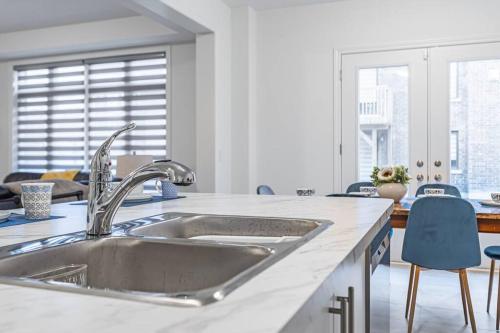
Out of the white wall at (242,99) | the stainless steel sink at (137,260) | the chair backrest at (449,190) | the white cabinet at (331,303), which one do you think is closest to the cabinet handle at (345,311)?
the white cabinet at (331,303)

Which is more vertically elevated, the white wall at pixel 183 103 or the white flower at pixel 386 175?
the white wall at pixel 183 103

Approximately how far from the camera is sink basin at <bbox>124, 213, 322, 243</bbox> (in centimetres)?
141

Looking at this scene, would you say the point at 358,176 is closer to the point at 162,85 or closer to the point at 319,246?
the point at 162,85

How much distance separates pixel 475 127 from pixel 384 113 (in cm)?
81

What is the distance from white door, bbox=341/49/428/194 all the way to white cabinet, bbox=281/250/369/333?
10.9 ft

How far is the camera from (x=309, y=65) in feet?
15.5

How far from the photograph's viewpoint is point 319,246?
1008 mm

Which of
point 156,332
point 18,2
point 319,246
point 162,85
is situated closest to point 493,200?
point 319,246

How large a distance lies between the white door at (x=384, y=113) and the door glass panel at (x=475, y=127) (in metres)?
0.26

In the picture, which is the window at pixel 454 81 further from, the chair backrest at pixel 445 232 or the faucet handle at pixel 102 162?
the faucet handle at pixel 102 162

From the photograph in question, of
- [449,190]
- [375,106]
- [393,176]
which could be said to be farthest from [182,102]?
[449,190]

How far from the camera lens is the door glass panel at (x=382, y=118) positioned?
14.5ft

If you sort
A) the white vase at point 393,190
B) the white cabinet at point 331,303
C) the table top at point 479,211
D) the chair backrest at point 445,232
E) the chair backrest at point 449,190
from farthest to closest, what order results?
the chair backrest at point 449,190
the white vase at point 393,190
the table top at point 479,211
the chair backrest at point 445,232
the white cabinet at point 331,303

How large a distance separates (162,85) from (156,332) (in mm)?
5449
